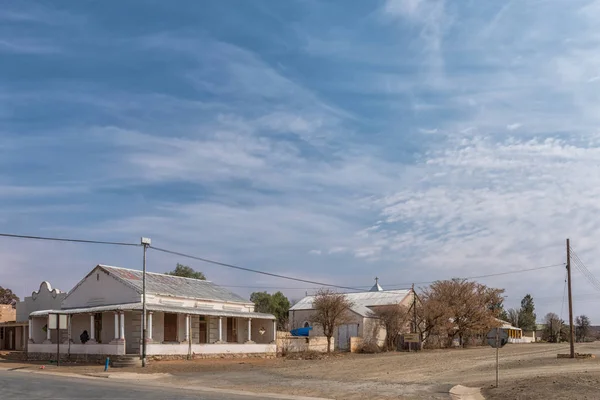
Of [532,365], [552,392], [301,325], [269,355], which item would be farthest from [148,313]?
[301,325]

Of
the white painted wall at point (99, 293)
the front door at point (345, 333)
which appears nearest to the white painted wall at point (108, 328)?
the white painted wall at point (99, 293)

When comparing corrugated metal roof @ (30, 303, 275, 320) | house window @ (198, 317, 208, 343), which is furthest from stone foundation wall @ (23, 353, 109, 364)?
house window @ (198, 317, 208, 343)

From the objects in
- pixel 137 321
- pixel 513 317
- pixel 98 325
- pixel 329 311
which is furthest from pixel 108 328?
pixel 513 317

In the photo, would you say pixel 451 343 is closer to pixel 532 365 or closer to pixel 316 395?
pixel 532 365

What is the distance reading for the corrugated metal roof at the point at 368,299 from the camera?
2857 inches

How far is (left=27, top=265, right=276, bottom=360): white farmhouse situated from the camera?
40125mm

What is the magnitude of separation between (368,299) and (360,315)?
1019 cm

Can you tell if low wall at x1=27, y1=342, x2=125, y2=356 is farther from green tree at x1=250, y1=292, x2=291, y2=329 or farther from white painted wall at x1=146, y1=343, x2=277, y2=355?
green tree at x1=250, y1=292, x2=291, y2=329

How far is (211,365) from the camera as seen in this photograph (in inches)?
1465

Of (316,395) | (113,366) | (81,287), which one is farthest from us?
(81,287)

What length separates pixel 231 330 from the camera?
5125 centimetres

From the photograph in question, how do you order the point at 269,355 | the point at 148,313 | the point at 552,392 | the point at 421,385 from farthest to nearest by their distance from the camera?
the point at 269,355 < the point at 148,313 < the point at 421,385 < the point at 552,392

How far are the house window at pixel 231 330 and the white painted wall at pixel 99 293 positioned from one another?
10.9 m

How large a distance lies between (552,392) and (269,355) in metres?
30.6
